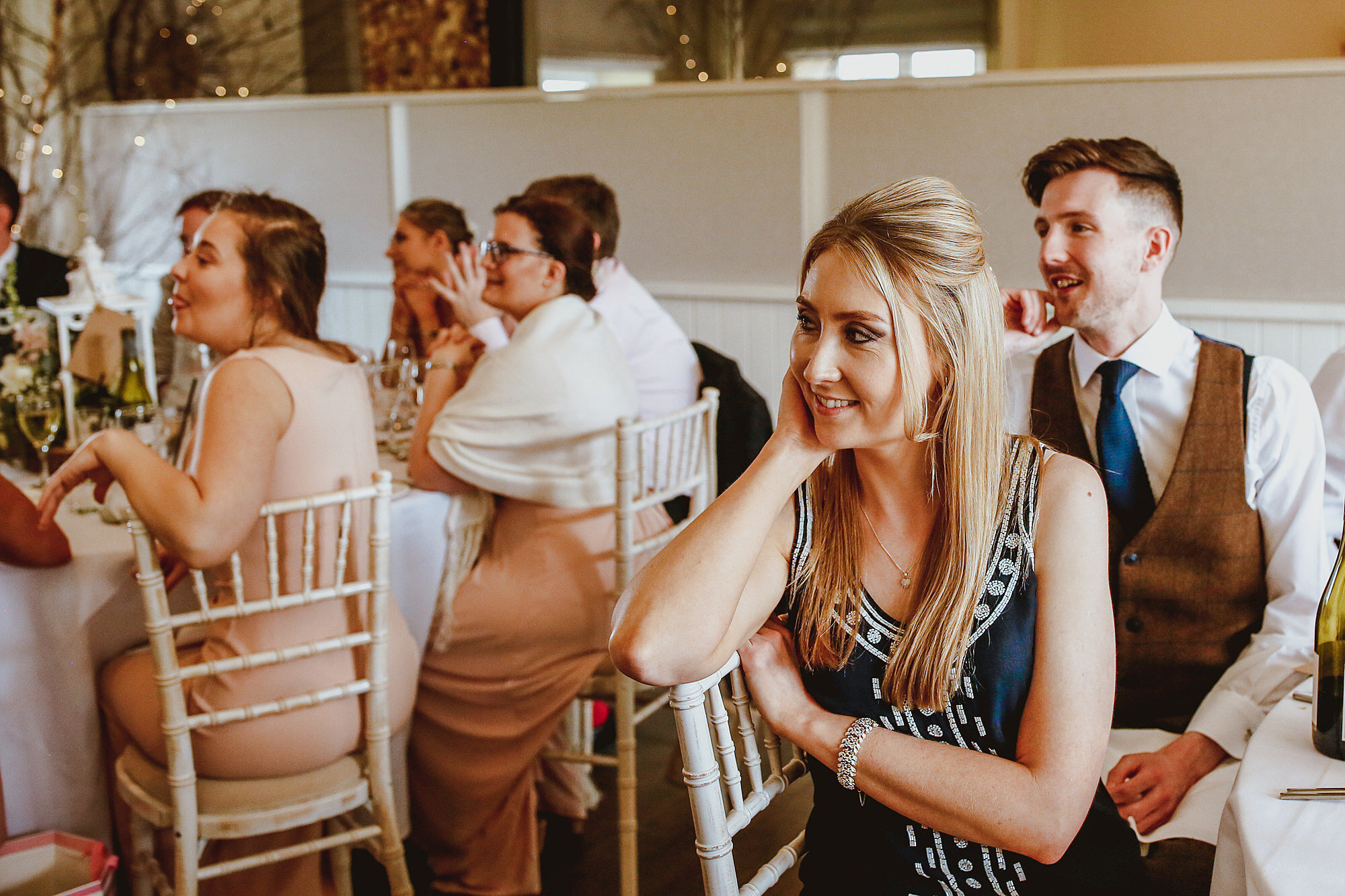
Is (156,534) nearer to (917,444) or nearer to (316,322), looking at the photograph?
(316,322)

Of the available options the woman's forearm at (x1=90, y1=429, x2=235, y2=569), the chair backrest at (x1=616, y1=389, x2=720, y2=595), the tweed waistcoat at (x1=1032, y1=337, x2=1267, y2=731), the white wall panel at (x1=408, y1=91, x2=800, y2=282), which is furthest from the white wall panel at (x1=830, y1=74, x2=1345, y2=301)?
the woman's forearm at (x1=90, y1=429, x2=235, y2=569)

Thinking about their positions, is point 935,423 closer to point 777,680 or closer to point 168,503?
point 777,680

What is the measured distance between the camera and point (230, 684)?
1885 mm

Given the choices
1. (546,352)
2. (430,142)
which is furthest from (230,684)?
(430,142)

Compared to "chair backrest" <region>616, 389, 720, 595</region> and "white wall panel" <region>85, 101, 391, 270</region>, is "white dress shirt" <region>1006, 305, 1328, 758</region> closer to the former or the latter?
"chair backrest" <region>616, 389, 720, 595</region>

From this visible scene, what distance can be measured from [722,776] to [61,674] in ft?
3.80

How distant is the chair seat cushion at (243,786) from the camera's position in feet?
6.03

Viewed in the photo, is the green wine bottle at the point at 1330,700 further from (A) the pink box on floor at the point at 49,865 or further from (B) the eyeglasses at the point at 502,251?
(B) the eyeglasses at the point at 502,251

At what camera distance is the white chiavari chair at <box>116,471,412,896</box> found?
1765 millimetres

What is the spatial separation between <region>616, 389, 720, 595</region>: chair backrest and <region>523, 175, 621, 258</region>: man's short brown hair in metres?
0.52

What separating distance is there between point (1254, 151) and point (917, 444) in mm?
2237

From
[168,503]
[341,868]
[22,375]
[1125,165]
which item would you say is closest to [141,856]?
[341,868]

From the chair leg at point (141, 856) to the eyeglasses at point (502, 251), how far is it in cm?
132

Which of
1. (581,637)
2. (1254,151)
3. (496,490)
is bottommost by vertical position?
(581,637)
